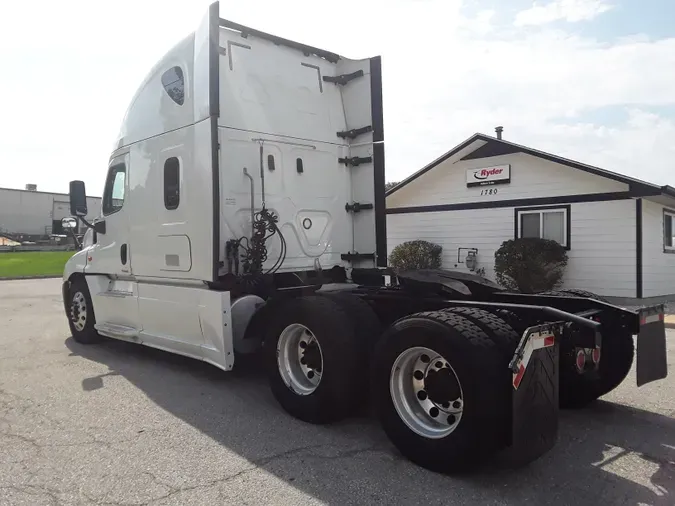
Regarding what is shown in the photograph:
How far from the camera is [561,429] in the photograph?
14.9 feet

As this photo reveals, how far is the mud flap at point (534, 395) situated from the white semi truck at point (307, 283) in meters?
0.01

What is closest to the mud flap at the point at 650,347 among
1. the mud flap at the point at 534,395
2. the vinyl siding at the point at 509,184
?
the mud flap at the point at 534,395

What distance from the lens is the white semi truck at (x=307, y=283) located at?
3.60 m

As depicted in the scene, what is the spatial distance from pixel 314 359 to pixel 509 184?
1269 centimetres

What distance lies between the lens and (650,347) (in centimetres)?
437

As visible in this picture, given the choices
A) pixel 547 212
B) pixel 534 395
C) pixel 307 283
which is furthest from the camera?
pixel 547 212

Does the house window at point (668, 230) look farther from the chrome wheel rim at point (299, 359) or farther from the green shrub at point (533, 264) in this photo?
the chrome wheel rim at point (299, 359)

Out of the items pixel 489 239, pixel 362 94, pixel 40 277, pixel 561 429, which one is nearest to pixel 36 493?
pixel 561 429

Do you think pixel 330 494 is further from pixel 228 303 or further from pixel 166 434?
pixel 228 303

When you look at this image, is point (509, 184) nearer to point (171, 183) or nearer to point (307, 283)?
point (307, 283)

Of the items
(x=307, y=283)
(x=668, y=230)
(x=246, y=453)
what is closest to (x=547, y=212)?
(x=668, y=230)

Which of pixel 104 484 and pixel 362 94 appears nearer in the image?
pixel 104 484

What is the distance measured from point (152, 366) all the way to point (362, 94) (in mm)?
4242

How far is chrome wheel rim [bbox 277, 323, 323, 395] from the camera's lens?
4848mm
